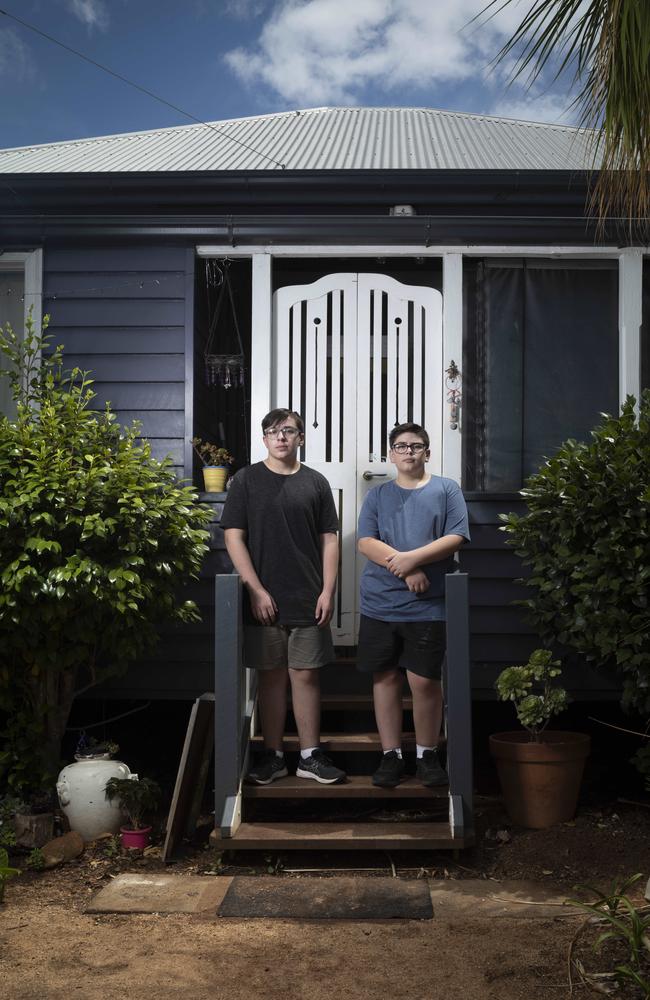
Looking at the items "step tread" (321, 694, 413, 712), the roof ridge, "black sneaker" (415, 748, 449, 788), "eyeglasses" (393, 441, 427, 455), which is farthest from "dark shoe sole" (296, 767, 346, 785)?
the roof ridge

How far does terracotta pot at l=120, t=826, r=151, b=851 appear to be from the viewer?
14.6 ft

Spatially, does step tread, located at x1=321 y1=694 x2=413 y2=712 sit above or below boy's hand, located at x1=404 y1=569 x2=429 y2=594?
below

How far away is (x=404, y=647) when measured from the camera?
4.37 meters

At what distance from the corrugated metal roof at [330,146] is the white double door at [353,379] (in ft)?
2.42

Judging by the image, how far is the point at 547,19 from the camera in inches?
140

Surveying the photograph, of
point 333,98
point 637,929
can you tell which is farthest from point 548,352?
point 333,98

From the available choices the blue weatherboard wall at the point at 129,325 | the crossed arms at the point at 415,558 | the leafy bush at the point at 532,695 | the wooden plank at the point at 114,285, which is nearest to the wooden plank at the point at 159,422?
the blue weatherboard wall at the point at 129,325

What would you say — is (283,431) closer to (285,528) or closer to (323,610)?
(285,528)

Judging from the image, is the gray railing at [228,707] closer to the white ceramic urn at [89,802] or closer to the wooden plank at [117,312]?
the white ceramic urn at [89,802]

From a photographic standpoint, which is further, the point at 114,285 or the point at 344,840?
the point at 114,285

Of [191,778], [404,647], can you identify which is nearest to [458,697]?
[404,647]

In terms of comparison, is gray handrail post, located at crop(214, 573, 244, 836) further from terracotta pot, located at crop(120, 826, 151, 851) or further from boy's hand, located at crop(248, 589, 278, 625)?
terracotta pot, located at crop(120, 826, 151, 851)

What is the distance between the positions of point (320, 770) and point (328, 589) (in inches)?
31.3

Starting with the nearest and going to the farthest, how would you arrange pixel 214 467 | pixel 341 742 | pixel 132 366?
pixel 341 742 < pixel 214 467 < pixel 132 366
